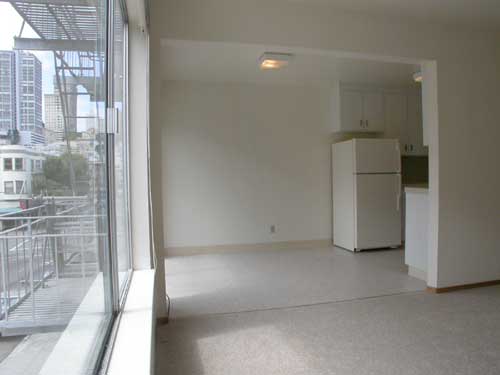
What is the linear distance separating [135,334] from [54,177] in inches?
35.7

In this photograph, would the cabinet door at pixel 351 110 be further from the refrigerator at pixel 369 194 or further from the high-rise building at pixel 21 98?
the high-rise building at pixel 21 98

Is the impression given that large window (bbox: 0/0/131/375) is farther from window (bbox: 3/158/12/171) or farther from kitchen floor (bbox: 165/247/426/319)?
kitchen floor (bbox: 165/247/426/319)

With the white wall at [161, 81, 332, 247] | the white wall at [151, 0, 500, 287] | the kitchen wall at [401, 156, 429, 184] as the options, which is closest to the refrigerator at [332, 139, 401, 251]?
the white wall at [161, 81, 332, 247]

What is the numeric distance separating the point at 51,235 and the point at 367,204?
4626 millimetres

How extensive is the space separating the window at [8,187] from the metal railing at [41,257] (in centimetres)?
3

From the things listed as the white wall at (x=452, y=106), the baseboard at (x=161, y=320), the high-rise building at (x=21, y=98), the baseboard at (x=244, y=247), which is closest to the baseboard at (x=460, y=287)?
the white wall at (x=452, y=106)

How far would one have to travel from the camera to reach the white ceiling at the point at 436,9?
270cm

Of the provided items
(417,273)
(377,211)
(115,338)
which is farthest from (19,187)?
(377,211)

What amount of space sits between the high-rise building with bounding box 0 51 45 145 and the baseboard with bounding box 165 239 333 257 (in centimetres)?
434

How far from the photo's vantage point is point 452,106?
3.17 metres

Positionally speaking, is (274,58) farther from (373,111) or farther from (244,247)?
(244,247)

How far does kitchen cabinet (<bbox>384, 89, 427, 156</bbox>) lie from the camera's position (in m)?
5.31

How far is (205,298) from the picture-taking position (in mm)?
3102

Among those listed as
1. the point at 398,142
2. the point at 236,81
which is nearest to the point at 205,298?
the point at 236,81
